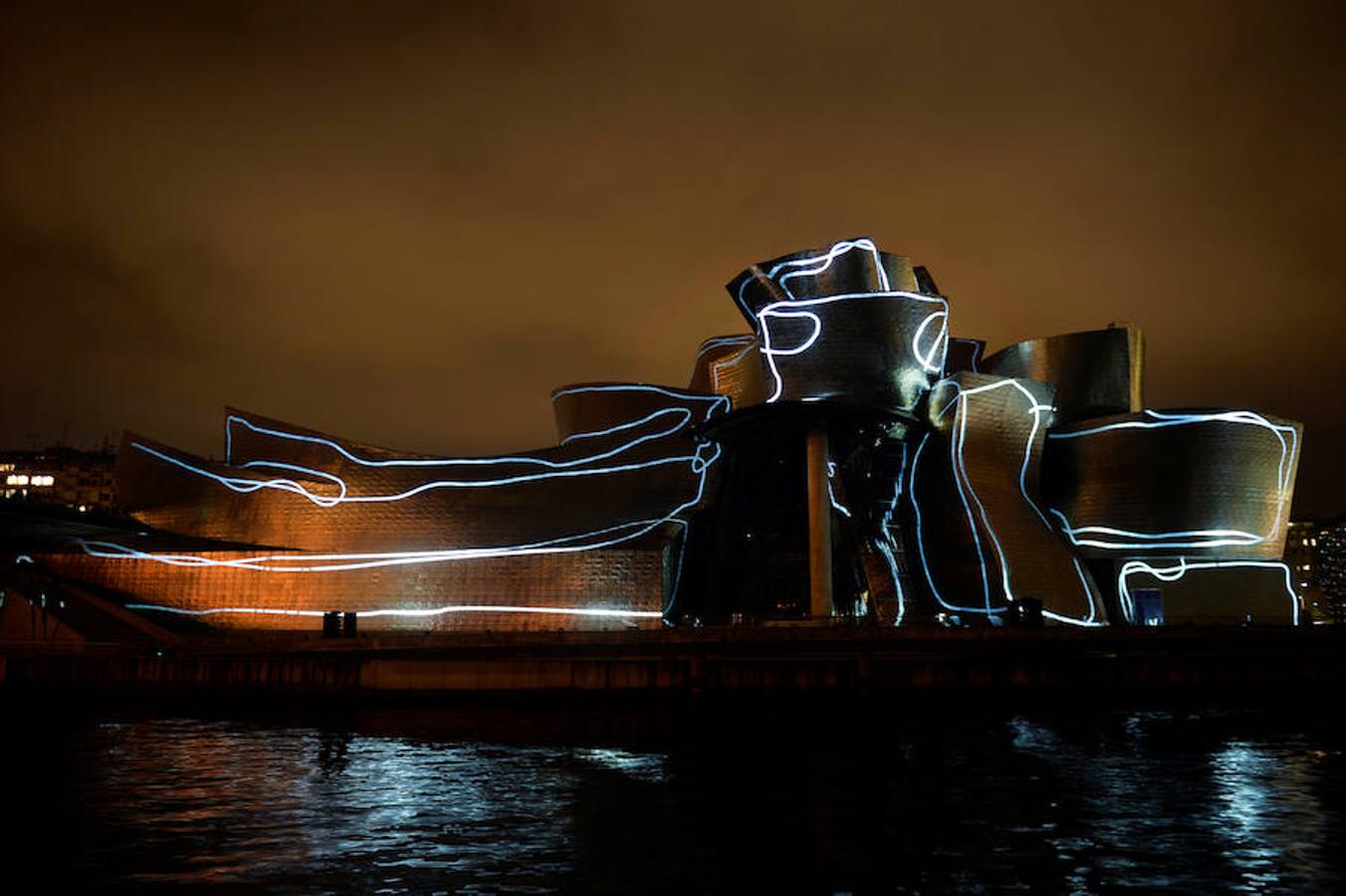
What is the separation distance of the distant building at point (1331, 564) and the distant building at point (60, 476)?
120 metres

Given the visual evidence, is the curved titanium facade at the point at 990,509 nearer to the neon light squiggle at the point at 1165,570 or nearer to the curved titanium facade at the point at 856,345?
the curved titanium facade at the point at 856,345

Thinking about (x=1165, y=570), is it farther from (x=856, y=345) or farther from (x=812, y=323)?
(x=812, y=323)

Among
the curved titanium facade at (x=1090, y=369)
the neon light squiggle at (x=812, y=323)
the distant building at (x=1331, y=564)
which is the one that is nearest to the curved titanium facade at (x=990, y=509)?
the neon light squiggle at (x=812, y=323)

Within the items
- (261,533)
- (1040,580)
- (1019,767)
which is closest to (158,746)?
(1019,767)

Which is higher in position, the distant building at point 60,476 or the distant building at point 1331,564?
the distant building at point 60,476

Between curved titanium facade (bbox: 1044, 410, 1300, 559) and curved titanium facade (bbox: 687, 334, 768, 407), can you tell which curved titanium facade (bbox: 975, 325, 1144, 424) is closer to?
curved titanium facade (bbox: 1044, 410, 1300, 559)

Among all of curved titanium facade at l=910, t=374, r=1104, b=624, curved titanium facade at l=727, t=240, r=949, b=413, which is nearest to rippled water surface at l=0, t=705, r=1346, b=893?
curved titanium facade at l=910, t=374, r=1104, b=624

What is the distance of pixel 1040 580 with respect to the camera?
3550cm

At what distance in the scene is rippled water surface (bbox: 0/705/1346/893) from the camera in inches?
385

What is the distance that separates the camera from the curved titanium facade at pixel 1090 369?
42438mm

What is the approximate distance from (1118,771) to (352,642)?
59.4ft

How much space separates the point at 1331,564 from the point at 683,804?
369ft

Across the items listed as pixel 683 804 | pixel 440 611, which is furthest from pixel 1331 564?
pixel 683 804

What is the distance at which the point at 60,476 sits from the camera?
365 feet
